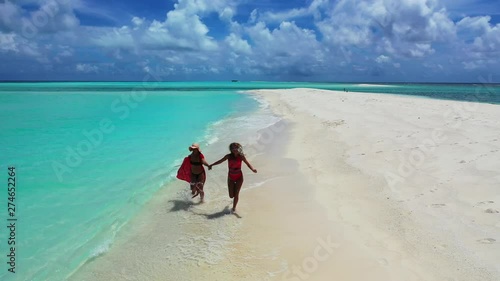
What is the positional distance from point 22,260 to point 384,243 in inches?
235

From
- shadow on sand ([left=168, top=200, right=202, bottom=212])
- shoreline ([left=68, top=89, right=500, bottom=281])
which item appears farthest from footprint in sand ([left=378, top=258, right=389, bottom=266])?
shadow on sand ([left=168, top=200, right=202, bottom=212])

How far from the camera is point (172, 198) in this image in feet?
27.3

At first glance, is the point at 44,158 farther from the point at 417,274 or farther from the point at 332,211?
the point at 417,274

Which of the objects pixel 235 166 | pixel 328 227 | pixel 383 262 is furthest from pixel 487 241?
pixel 235 166

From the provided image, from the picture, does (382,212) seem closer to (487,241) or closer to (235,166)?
(487,241)

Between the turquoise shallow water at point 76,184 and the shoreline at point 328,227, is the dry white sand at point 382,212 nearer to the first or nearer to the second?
the shoreline at point 328,227

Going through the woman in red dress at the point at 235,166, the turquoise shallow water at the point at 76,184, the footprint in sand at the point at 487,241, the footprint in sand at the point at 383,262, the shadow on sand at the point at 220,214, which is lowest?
the turquoise shallow water at the point at 76,184

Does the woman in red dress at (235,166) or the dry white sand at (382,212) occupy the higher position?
the woman in red dress at (235,166)

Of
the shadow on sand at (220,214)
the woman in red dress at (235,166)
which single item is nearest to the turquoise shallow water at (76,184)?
the shadow on sand at (220,214)

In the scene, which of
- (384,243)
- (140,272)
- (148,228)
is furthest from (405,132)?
(140,272)

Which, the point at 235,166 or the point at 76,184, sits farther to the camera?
the point at 76,184

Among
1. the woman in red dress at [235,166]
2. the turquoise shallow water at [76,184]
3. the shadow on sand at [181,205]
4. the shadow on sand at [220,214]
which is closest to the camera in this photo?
the turquoise shallow water at [76,184]

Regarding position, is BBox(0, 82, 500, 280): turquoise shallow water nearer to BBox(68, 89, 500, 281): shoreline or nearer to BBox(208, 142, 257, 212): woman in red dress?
BBox(68, 89, 500, 281): shoreline

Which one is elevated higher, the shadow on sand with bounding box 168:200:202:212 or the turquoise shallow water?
the shadow on sand with bounding box 168:200:202:212
